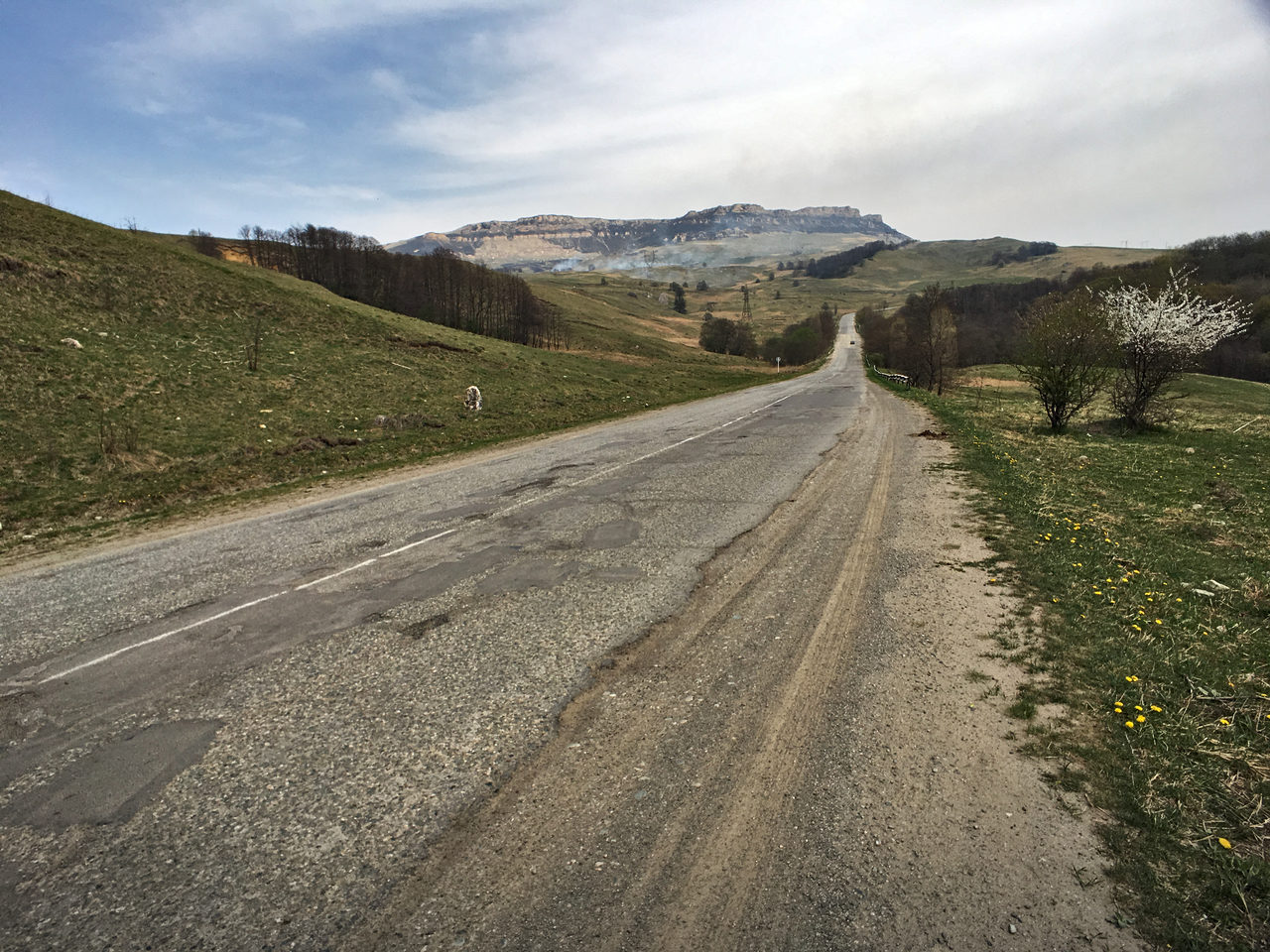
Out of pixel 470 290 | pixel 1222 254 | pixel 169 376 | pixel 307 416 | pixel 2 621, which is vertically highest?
pixel 1222 254

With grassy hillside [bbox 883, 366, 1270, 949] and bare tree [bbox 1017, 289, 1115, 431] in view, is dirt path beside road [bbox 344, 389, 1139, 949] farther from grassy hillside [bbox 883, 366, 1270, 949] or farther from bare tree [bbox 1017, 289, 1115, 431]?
bare tree [bbox 1017, 289, 1115, 431]

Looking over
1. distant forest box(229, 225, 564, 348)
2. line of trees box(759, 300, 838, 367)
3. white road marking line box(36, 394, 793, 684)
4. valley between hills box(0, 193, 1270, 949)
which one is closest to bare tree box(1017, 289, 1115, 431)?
valley between hills box(0, 193, 1270, 949)

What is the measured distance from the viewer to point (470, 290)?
7512 centimetres

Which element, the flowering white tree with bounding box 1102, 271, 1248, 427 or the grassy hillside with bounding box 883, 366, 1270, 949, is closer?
the grassy hillside with bounding box 883, 366, 1270, 949

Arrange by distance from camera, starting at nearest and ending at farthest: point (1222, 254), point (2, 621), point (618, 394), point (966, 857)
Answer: point (966, 857) < point (2, 621) < point (618, 394) < point (1222, 254)

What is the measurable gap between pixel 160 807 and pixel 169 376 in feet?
73.6

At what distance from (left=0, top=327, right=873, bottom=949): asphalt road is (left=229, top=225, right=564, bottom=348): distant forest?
59.5 m

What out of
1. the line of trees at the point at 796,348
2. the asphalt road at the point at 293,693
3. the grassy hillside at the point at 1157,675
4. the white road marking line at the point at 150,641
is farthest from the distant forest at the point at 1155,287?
the white road marking line at the point at 150,641

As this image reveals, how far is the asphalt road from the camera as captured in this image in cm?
327

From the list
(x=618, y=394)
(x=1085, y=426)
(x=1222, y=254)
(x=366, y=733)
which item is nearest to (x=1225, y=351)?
(x=1222, y=254)

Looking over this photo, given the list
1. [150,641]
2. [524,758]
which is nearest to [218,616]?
[150,641]

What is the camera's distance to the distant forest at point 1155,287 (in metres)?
46.0

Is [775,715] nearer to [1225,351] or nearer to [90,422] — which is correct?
[90,422]

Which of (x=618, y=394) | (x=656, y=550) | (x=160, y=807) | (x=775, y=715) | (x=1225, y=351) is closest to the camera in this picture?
(x=160, y=807)
